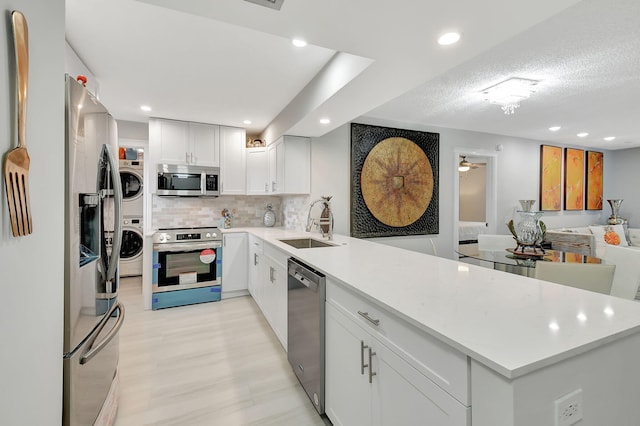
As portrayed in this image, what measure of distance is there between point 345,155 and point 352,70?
6.43ft

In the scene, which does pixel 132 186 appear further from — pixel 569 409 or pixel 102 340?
pixel 569 409

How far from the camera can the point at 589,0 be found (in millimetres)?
1604

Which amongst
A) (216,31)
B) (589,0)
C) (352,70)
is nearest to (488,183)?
(589,0)

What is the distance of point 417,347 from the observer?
0.99 metres

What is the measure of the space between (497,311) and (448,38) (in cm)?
135

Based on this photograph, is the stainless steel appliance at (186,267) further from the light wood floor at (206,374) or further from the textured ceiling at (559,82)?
the textured ceiling at (559,82)

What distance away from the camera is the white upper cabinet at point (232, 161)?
402cm

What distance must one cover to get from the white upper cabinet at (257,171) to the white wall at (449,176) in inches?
32.5

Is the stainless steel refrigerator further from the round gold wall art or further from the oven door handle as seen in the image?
the round gold wall art

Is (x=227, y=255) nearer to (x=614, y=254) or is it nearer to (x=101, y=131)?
(x=101, y=131)

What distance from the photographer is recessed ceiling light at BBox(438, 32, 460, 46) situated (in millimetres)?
1463

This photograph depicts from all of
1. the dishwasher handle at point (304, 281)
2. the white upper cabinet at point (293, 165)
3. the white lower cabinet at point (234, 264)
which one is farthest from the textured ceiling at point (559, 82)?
the white lower cabinet at point (234, 264)

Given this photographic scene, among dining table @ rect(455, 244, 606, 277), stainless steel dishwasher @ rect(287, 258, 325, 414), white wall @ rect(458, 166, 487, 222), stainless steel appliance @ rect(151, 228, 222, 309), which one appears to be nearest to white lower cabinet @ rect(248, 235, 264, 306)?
stainless steel appliance @ rect(151, 228, 222, 309)

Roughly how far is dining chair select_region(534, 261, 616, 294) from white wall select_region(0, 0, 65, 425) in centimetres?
250
